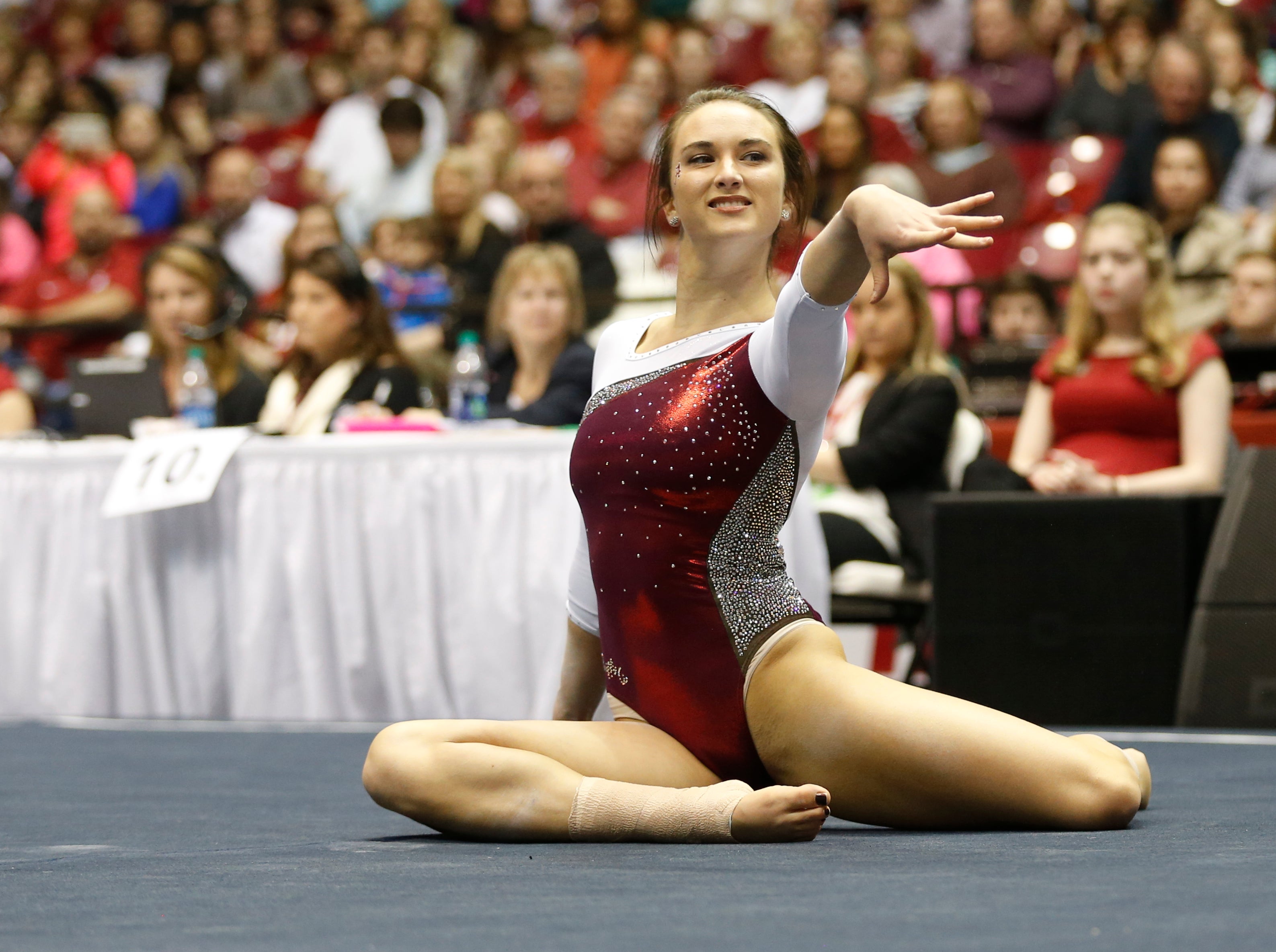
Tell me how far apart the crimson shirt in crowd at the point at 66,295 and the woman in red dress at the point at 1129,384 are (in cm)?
519

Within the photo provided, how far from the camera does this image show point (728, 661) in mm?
2277

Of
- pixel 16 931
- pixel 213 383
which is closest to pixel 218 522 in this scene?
pixel 213 383

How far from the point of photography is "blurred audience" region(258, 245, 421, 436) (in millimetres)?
5242

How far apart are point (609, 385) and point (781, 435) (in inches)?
11.8

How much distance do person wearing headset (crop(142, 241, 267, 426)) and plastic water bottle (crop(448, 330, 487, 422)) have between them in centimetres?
62

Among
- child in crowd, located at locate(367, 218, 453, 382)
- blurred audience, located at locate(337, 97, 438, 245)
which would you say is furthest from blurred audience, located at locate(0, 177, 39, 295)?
child in crowd, located at locate(367, 218, 453, 382)

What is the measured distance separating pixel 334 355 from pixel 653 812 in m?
3.44

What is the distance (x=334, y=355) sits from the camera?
17.8 feet

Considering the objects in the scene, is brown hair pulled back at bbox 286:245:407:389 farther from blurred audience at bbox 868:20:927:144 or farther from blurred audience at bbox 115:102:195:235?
blurred audience at bbox 115:102:195:235

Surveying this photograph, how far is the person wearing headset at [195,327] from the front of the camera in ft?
18.4

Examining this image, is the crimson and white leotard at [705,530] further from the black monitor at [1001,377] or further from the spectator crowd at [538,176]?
the black monitor at [1001,377]

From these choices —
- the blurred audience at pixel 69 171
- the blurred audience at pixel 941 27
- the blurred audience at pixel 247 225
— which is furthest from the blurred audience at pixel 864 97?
the blurred audience at pixel 69 171

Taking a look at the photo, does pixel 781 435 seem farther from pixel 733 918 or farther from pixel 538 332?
pixel 538 332

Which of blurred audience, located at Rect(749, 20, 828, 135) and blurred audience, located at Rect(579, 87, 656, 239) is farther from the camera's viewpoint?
blurred audience, located at Rect(749, 20, 828, 135)
